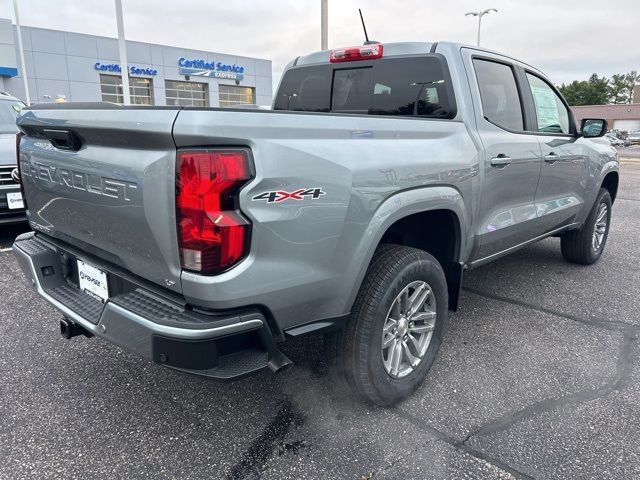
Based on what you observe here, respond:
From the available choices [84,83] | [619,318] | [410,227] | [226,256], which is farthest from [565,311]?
[84,83]

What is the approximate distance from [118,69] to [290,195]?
32.3m

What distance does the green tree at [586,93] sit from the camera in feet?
254

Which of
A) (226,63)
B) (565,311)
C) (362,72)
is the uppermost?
(226,63)

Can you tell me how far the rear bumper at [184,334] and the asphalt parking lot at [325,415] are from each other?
0.56 m

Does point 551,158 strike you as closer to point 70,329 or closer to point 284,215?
point 284,215

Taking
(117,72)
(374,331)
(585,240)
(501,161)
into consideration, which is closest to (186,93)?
(117,72)

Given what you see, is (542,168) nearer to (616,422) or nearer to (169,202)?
(616,422)

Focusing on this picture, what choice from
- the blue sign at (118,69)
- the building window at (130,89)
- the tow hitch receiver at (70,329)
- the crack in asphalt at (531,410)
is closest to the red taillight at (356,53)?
the crack in asphalt at (531,410)

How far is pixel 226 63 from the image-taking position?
34469 mm

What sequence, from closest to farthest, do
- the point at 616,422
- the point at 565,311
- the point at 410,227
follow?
the point at 616,422 → the point at 410,227 → the point at 565,311

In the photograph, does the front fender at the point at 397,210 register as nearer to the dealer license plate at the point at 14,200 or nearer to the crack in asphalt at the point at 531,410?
the crack in asphalt at the point at 531,410

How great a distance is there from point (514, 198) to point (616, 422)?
60.4 inches

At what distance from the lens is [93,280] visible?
2355 millimetres

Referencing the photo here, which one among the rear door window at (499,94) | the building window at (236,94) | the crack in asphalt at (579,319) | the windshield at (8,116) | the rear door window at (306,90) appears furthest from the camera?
the building window at (236,94)
